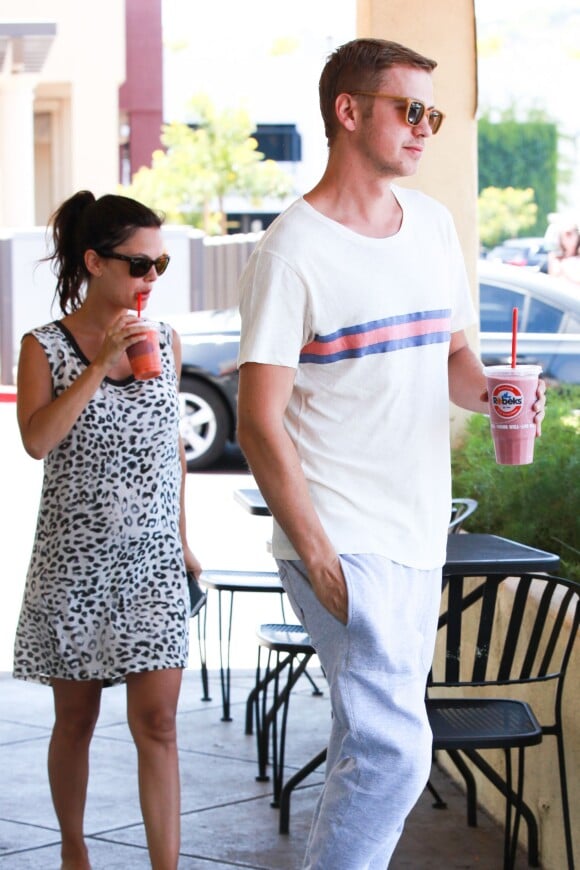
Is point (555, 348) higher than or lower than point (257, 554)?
higher

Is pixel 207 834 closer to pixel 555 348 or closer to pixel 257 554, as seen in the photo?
pixel 257 554

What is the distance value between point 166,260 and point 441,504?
3.93 ft

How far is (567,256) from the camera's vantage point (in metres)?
17.5

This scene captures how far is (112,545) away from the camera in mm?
3770

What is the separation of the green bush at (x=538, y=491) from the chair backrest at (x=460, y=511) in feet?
0.56

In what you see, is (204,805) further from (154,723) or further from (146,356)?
(146,356)

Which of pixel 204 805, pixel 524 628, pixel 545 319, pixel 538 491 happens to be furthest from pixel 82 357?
pixel 545 319

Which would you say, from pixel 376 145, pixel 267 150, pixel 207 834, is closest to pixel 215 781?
pixel 207 834

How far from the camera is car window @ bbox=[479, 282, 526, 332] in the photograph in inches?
453

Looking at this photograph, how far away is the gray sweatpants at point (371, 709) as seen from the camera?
2.95m

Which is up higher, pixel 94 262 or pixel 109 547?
pixel 94 262

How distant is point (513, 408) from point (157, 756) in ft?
4.38

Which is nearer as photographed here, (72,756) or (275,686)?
(72,756)

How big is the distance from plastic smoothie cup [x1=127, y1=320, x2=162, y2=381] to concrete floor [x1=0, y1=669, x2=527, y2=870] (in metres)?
1.63
